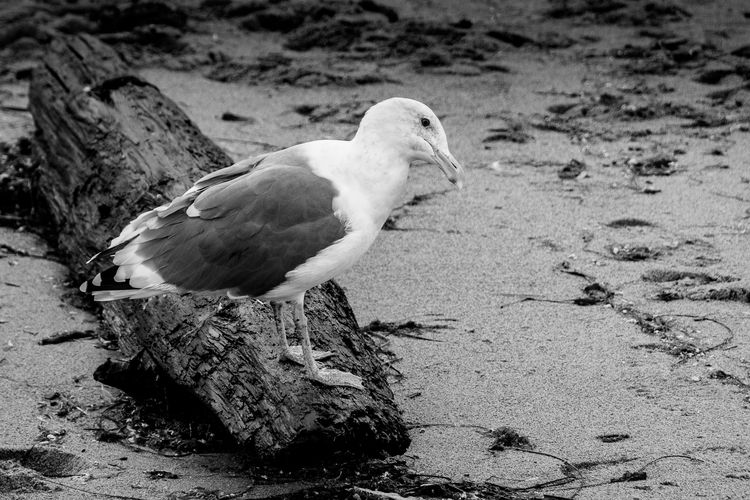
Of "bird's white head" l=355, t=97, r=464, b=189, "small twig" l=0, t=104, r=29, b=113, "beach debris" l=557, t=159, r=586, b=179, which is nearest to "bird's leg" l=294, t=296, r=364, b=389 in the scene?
"bird's white head" l=355, t=97, r=464, b=189

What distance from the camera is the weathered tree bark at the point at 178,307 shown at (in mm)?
3104

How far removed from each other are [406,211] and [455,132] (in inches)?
41.2

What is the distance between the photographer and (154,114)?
15.3 ft

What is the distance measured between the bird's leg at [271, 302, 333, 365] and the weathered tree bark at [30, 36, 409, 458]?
1.2 inches

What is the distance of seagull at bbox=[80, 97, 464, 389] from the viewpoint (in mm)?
3145

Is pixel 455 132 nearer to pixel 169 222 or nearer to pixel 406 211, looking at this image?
pixel 406 211

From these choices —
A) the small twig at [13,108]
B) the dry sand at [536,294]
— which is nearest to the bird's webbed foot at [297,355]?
the dry sand at [536,294]

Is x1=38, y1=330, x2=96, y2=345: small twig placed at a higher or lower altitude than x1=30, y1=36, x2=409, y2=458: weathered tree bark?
lower

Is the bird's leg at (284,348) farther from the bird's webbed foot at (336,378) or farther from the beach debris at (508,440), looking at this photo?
the beach debris at (508,440)

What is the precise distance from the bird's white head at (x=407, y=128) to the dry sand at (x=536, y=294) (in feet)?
2.69

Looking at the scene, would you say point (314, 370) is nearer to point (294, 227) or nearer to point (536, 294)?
point (294, 227)

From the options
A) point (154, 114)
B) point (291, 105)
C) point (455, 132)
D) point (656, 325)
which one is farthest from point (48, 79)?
point (656, 325)

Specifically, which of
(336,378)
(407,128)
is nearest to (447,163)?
(407,128)

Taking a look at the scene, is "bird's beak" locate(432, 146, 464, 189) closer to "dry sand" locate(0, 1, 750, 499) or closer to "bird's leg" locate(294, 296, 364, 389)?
"bird's leg" locate(294, 296, 364, 389)
